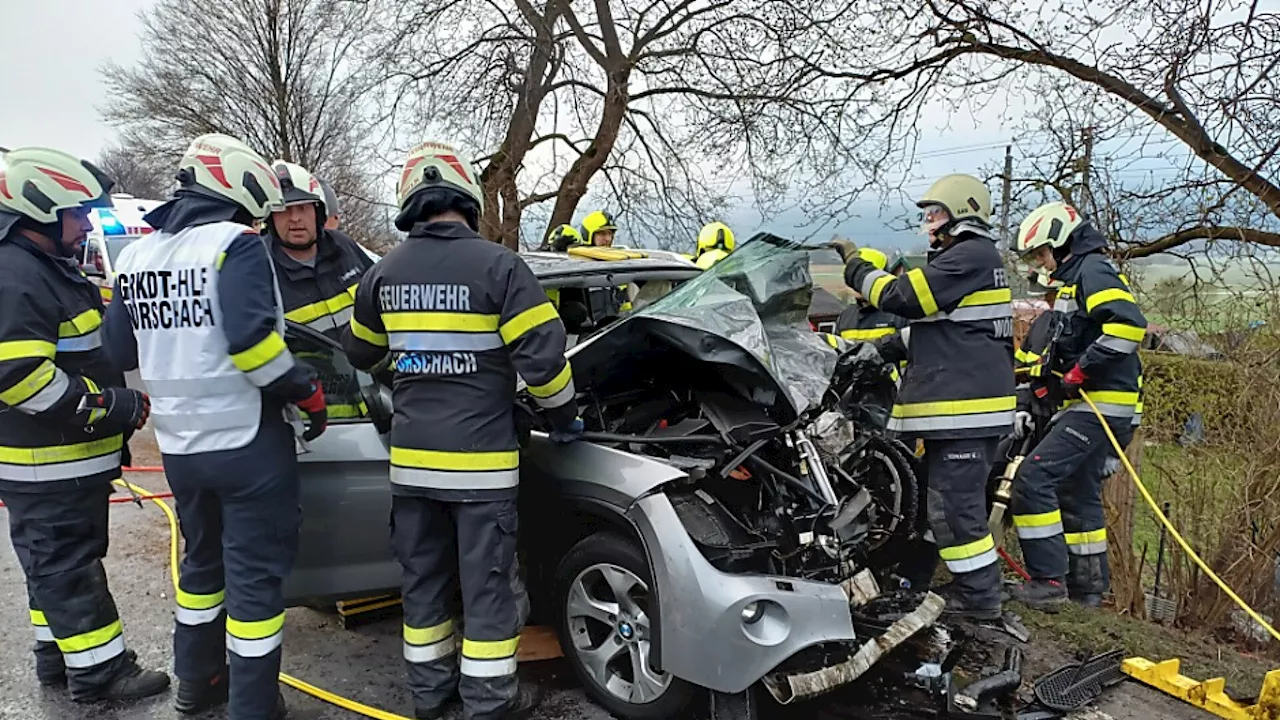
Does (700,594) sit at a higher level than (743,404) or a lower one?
lower

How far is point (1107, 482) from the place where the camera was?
18.7 ft

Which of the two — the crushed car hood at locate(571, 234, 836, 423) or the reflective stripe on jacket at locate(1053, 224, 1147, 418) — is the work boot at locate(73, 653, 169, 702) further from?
the reflective stripe on jacket at locate(1053, 224, 1147, 418)

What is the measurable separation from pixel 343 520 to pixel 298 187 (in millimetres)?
1889

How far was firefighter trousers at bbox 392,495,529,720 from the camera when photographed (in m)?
3.11

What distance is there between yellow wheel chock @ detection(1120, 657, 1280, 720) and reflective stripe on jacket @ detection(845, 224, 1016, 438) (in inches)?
46.2

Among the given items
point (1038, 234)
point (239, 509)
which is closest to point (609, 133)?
point (1038, 234)

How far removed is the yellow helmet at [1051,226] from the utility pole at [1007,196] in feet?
5.18

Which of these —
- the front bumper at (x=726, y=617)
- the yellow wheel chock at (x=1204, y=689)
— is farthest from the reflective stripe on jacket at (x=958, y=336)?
the front bumper at (x=726, y=617)

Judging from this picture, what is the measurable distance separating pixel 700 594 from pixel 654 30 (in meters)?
8.70

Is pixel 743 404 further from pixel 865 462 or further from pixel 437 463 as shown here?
pixel 437 463

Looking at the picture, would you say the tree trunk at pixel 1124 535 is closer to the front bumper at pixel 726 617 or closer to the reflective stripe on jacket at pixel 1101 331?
the reflective stripe on jacket at pixel 1101 331

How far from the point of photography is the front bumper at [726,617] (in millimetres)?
2762

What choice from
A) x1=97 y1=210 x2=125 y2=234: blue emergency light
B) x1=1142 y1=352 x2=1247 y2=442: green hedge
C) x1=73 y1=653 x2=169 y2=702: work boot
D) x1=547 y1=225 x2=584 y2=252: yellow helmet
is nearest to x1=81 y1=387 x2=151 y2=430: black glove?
x1=73 y1=653 x2=169 y2=702: work boot

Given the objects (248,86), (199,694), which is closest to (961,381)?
(199,694)
